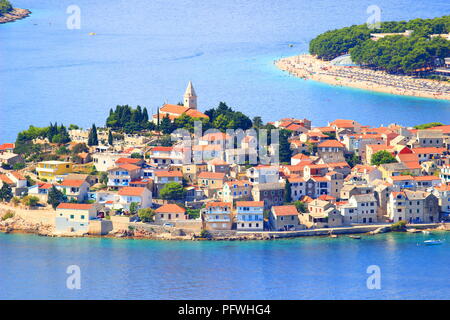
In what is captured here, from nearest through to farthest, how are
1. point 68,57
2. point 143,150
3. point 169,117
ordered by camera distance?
point 143,150 < point 169,117 < point 68,57

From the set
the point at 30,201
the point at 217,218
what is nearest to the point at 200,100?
the point at 30,201

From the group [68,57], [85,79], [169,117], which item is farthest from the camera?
[68,57]

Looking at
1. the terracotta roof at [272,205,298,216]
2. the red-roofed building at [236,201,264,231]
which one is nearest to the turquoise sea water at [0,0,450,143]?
the red-roofed building at [236,201,264,231]

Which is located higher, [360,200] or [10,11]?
[10,11]

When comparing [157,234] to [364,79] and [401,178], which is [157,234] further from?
[364,79]

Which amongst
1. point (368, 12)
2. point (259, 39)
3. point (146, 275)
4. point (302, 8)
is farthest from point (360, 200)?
point (302, 8)

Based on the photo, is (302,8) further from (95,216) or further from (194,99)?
(95,216)

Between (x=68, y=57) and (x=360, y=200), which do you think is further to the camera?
(x=68, y=57)
